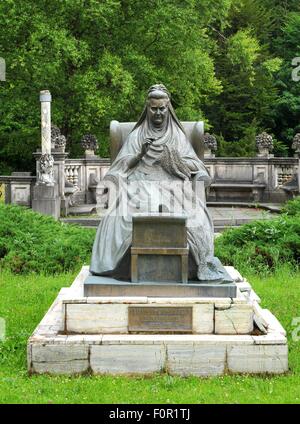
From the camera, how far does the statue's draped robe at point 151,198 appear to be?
295 inches

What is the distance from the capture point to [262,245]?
493 inches

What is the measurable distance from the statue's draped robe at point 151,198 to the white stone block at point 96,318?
581 mm

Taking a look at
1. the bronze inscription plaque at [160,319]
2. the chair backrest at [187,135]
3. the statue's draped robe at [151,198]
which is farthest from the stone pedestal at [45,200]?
the bronze inscription plaque at [160,319]

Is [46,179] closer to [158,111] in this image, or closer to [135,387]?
[158,111]

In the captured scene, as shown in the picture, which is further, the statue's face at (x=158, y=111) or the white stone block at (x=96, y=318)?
the statue's face at (x=158, y=111)

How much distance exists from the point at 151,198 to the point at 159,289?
4.00 feet

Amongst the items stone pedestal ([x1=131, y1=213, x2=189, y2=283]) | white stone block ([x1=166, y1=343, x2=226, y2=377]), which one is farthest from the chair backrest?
white stone block ([x1=166, y1=343, x2=226, y2=377])

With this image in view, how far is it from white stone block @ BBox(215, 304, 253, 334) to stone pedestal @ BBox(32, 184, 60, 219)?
14.6 meters

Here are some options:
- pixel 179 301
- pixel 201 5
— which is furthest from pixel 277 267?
pixel 201 5

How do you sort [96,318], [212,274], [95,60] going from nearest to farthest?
[96,318], [212,274], [95,60]

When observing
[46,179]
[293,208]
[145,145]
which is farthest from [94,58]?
[145,145]

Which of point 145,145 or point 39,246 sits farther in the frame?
point 39,246

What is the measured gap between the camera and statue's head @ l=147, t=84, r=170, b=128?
26.6 feet

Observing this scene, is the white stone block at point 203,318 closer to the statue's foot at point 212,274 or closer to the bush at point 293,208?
the statue's foot at point 212,274
